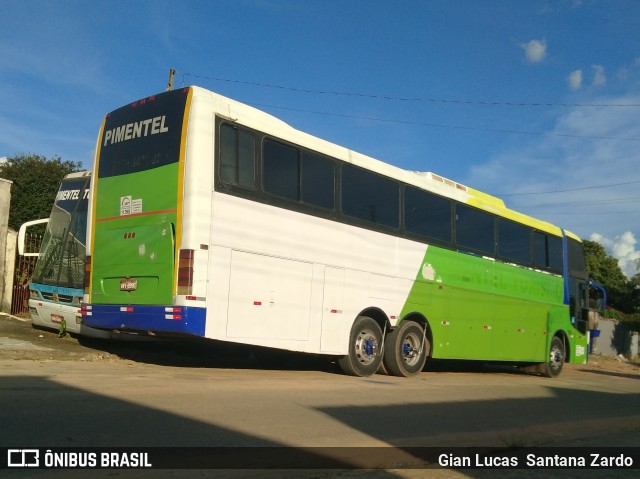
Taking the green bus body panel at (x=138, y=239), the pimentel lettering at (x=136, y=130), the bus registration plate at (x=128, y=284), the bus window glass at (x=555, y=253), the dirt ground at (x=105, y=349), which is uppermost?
the pimentel lettering at (x=136, y=130)

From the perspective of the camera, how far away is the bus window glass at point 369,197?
436 inches

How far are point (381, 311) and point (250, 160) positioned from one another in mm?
3968

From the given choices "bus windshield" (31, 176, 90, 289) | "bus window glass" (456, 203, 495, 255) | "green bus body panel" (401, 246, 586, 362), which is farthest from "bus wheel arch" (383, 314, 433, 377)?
"bus windshield" (31, 176, 90, 289)

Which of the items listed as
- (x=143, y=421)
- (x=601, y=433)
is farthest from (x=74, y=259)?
(x=601, y=433)

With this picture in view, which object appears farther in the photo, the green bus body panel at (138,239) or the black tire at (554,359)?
the black tire at (554,359)

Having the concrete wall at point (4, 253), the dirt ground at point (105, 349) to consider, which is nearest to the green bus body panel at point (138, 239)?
the dirt ground at point (105, 349)

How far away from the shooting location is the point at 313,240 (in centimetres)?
1030

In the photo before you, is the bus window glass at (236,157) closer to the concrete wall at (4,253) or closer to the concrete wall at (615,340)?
the concrete wall at (4,253)

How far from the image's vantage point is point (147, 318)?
8.99m

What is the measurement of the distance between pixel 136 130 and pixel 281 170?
231 centimetres

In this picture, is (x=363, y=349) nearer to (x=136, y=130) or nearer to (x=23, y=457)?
(x=136, y=130)

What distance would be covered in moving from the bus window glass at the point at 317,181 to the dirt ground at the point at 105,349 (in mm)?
2790

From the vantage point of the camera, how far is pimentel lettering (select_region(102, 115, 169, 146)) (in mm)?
9367

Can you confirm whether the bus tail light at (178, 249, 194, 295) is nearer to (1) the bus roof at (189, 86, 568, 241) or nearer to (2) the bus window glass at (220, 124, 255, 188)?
(2) the bus window glass at (220, 124, 255, 188)
